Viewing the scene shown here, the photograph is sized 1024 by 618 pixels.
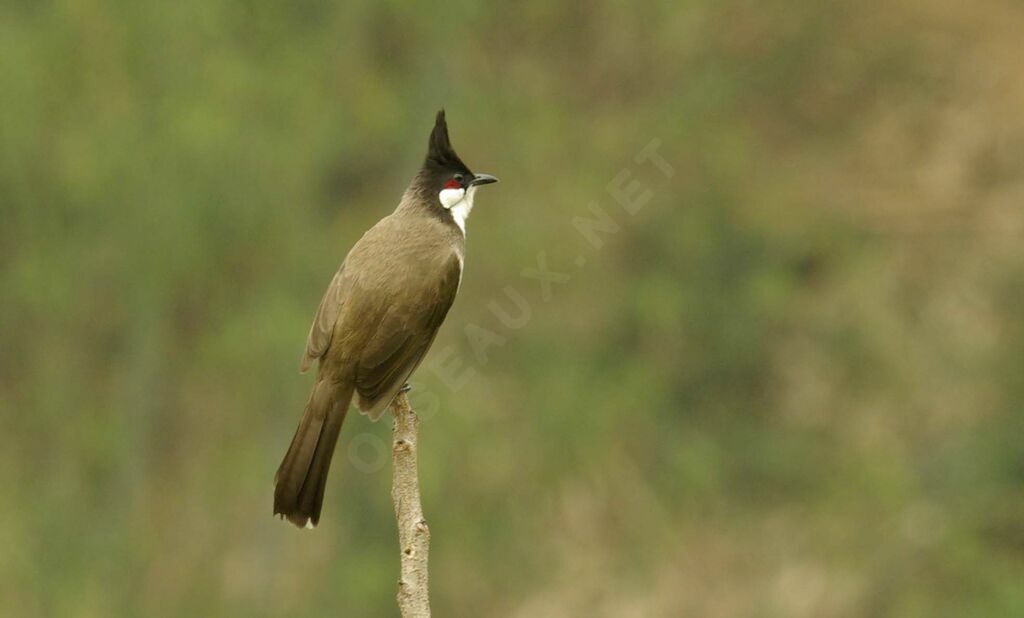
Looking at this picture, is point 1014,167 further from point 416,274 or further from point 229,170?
point 416,274

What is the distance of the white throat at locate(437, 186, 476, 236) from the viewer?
3844mm

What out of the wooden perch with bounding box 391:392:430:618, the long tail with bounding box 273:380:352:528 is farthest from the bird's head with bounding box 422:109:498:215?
the wooden perch with bounding box 391:392:430:618

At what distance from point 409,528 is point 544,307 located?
7268mm

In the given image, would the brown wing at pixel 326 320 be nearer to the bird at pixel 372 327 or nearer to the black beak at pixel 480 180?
the bird at pixel 372 327

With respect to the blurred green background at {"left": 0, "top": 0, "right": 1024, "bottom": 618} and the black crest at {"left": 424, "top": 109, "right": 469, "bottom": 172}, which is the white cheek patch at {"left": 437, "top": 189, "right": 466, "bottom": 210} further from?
the blurred green background at {"left": 0, "top": 0, "right": 1024, "bottom": 618}

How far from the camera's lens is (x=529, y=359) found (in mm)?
9648

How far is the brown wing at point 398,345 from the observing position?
Answer: 10.7 ft

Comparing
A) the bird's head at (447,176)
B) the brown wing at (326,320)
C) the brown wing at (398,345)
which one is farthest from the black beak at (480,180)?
the brown wing at (326,320)

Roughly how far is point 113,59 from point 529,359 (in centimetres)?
300

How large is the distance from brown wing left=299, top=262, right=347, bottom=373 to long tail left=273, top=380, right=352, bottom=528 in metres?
0.12

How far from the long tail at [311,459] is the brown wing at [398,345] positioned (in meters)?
0.06

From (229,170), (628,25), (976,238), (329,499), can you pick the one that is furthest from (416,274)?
(976,238)

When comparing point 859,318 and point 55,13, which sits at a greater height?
point 55,13

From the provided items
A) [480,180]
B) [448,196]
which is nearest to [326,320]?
[448,196]
